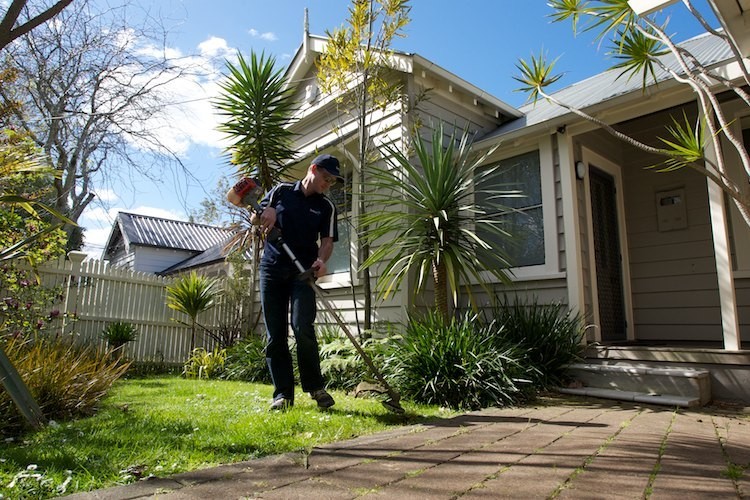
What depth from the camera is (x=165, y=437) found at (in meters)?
2.53

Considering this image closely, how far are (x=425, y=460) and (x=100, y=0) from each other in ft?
16.0

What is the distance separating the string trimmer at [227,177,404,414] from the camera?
343 centimetres

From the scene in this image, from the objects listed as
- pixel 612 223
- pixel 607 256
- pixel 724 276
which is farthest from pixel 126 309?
pixel 724 276

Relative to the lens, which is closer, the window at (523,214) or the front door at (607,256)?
the window at (523,214)

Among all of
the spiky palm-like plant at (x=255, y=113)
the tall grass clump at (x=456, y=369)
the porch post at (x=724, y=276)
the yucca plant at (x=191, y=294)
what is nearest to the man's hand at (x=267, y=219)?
the tall grass clump at (x=456, y=369)

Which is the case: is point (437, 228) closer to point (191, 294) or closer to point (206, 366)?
point (206, 366)

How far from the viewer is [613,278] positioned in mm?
6344

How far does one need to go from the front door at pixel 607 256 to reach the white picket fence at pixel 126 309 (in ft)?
20.5

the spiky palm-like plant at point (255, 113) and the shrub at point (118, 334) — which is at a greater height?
the spiky palm-like plant at point (255, 113)

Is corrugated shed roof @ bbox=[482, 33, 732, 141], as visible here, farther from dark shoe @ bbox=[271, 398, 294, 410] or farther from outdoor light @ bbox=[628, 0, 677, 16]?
dark shoe @ bbox=[271, 398, 294, 410]

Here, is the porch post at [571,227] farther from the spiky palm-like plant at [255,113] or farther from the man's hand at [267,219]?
the spiky palm-like plant at [255,113]

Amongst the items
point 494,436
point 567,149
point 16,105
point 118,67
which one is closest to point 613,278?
point 567,149

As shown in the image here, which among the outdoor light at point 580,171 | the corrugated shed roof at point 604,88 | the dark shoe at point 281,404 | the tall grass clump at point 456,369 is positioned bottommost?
the dark shoe at point 281,404

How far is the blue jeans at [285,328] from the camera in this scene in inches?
138
